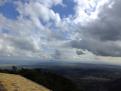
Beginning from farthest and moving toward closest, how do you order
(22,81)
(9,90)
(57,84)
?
1. (57,84)
2. (22,81)
3. (9,90)

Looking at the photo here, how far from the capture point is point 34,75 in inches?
5315

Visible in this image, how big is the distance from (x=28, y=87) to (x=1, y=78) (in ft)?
12.6

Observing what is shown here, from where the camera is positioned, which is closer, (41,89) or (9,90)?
(9,90)

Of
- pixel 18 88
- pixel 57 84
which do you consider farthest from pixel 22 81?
pixel 57 84

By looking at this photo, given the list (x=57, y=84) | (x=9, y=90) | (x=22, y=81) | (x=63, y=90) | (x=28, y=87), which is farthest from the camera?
(x=57, y=84)

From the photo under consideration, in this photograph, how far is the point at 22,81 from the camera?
88.4 ft

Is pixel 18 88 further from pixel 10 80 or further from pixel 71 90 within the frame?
pixel 71 90

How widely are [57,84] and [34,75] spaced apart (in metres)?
16.2

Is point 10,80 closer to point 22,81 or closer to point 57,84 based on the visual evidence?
point 22,81

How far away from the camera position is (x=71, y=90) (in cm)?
10462

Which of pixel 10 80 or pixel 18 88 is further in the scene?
pixel 10 80

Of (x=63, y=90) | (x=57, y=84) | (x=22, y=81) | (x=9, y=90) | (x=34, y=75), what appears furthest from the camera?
(x=34, y=75)

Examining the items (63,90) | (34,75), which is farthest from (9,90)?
(34,75)

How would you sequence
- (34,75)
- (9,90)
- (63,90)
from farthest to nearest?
(34,75)
(63,90)
(9,90)
